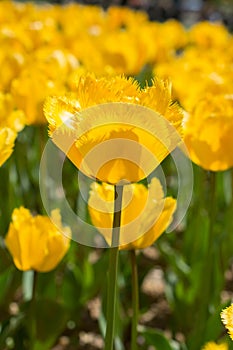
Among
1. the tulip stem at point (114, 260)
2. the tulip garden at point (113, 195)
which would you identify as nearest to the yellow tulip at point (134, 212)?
the tulip garden at point (113, 195)

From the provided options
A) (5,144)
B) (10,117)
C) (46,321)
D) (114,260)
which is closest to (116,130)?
(114,260)

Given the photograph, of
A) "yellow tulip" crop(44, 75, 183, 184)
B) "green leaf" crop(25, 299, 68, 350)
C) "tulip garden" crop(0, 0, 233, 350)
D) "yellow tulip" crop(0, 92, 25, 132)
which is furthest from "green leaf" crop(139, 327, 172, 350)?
"yellow tulip" crop(44, 75, 183, 184)

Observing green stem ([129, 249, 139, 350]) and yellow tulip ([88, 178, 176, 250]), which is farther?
green stem ([129, 249, 139, 350])

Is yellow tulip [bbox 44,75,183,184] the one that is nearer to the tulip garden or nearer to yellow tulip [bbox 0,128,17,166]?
the tulip garden

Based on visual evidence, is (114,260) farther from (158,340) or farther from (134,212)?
(158,340)

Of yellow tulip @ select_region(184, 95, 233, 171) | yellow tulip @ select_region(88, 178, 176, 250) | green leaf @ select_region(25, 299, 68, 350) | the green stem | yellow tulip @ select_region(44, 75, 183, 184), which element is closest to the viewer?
yellow tulip @ select_region(44, 75, 183, 184)

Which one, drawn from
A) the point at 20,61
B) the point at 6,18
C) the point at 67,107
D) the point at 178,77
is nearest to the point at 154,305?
the point at 178,77

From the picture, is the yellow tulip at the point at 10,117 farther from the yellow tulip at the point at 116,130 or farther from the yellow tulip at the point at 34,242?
the yellow tulip at the point at 116,130
